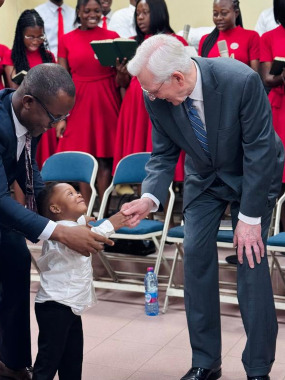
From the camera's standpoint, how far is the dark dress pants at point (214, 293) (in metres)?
Result: 3.08

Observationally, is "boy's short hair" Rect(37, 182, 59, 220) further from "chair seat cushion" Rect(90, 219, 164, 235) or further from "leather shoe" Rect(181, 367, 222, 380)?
"chair seat cushion" Rect(90, 219, 164, 235)

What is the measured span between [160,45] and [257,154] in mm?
615

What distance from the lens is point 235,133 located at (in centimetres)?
300

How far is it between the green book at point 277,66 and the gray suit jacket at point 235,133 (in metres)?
1.90

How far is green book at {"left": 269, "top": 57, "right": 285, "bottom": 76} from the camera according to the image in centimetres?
487

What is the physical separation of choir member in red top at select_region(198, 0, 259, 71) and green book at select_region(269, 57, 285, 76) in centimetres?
40

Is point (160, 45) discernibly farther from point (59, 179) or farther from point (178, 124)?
point (59, 179)

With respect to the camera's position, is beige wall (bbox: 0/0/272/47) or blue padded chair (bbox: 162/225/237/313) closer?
blue padded chair (bbox: 162/225/237/313)

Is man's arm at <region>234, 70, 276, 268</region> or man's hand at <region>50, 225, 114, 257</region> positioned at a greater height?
man's arm at <region>234, 70, 276, 268</region>

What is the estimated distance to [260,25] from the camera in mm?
6945

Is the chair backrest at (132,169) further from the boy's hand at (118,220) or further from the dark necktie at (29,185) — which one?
the dark necktie at (29,185)

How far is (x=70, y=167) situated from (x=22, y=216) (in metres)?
2.53

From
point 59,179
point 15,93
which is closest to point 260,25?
point 59,179

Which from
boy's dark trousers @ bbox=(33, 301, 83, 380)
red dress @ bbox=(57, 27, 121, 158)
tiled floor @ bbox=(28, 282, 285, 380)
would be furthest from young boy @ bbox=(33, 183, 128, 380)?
red dress @ bbox=(57, 27, 121, 158)
